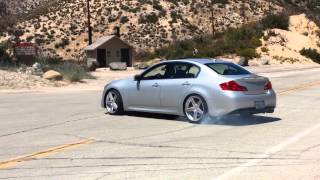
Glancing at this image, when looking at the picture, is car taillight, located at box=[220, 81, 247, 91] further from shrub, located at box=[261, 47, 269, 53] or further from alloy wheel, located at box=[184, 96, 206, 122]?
shrub, located at box=[261, 47, 269, 53]

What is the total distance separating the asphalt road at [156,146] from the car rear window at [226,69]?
1.12 metres

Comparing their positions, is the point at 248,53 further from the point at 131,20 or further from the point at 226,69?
the point at 226,69

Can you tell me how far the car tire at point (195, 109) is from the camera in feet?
46.7

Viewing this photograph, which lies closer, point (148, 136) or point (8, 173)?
point (8, 173)

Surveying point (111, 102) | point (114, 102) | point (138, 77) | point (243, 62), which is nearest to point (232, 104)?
point (138, 77)

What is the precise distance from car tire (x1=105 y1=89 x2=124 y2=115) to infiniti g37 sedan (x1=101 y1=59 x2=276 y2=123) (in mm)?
116

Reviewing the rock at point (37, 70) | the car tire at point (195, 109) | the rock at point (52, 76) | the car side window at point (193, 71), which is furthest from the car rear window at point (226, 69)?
the rock at point (37, 70)

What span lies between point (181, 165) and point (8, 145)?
3907 millimetres

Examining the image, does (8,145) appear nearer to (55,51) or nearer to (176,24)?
(55,51)

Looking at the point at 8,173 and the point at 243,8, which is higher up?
the point at 243,8

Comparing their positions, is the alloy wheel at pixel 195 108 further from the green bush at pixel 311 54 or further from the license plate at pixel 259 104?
the green bush at pixel 311 54

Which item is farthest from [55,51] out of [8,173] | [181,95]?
[8,173]

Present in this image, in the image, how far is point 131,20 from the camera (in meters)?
89.0

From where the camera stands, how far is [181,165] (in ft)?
30.6
